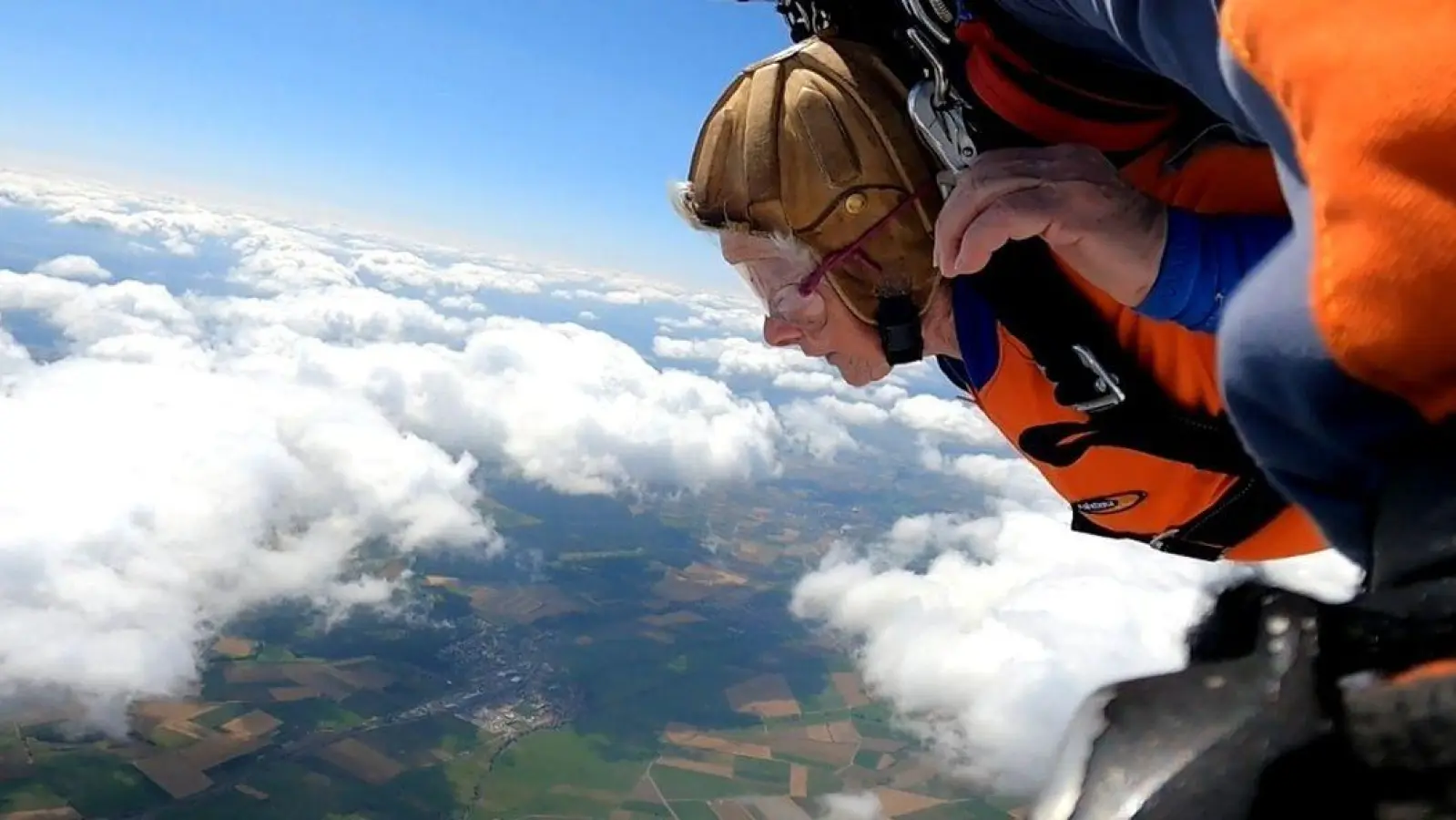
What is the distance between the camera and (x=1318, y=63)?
33 centimetres

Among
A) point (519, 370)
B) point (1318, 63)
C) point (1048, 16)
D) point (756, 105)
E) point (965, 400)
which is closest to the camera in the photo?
point (1318, 63)

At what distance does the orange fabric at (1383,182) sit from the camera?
29 cm

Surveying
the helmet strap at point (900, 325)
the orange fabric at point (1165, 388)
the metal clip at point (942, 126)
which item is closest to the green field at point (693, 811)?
the orange fabric at point (1165, 388)

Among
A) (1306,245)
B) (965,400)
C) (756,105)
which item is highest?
(756,105)

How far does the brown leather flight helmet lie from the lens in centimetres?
125

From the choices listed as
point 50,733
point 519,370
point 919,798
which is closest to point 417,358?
point 519,370

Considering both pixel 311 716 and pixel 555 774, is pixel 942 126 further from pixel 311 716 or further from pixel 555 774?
pixel 311 716

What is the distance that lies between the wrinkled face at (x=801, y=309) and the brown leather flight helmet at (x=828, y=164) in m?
0.04

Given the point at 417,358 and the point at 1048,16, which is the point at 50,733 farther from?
the point at 417,358

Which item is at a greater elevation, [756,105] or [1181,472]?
[756,105]

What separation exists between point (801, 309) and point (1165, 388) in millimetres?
590

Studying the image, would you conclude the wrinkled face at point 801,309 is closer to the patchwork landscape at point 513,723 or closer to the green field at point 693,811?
the patchwork landscape at point 513,723

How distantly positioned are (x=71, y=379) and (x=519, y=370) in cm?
5704

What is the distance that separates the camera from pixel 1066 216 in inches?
35.7
